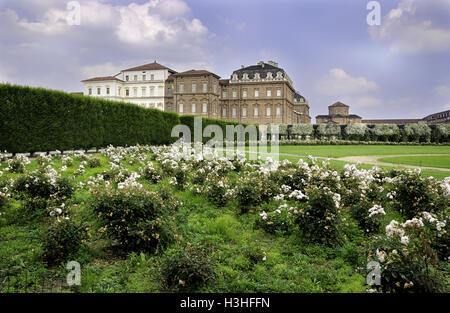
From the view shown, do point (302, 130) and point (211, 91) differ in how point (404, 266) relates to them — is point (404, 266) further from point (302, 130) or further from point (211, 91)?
point (211, 91)

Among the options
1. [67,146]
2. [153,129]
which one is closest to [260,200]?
[67,146]

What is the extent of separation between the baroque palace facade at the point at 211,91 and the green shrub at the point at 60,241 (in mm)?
54546

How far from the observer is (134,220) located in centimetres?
415

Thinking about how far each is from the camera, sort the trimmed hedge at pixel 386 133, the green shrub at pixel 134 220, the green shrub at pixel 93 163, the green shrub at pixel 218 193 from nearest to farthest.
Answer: the green shrub at pixel 134 220
the green shrub at pixel 218 193
the green shrub at pixel 93 163
the trimmed hedge at pixel 386 133

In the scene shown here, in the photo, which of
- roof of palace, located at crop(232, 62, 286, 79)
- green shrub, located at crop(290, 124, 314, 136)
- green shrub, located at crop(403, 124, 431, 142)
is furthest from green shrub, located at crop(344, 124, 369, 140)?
roof of palace, located at crop(232, 62, 286, 79)

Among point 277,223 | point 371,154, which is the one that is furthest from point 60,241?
point 371,154

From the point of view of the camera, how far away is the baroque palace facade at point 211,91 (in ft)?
190

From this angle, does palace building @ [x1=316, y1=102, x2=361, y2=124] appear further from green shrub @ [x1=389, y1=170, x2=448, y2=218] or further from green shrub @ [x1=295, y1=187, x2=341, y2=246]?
green shrub @ [x1=295, y1=187, x2=341, y2=246]

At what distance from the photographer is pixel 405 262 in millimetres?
2764

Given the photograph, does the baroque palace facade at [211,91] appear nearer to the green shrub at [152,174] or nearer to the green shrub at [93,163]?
the green shrub at [93,163]

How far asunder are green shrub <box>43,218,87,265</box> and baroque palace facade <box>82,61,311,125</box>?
54.5 metres

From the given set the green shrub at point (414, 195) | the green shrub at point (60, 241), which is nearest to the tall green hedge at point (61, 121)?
the green shrub at point (60, 241)

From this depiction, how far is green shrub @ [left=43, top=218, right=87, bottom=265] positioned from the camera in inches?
146
